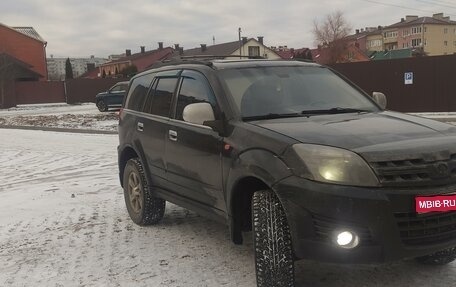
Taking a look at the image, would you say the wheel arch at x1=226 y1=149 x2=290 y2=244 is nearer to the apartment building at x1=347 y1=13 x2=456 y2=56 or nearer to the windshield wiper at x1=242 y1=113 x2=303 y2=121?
the windshield wiper at x1=242 y1=113 x2=303 y2=121

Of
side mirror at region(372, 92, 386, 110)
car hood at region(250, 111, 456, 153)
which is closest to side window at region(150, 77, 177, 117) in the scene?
car hood at region(250, 111, 456, 153)

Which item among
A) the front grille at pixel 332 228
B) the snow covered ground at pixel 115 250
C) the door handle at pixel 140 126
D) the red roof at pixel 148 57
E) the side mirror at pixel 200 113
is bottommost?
the snow covered ground at pixel 115 250

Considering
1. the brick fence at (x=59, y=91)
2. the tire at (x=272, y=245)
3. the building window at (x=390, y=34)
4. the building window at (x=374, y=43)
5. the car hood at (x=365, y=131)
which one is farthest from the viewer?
the building window at (x=374, y=43)

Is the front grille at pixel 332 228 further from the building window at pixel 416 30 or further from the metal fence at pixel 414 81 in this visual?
the building window at pixel 416 30

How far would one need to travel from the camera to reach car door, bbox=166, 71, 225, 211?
418 cm

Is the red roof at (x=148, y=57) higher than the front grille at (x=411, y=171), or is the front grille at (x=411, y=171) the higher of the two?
the red roof at (x=148, y=57)

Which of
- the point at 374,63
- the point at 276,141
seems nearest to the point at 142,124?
the point at 276,141

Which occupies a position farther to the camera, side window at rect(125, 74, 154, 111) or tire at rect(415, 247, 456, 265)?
side window at rect(125, 74, 154, 111)

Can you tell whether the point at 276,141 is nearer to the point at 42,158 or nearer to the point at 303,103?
the point at 303,103

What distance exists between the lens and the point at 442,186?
315 centimetres

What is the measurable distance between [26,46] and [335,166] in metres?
62.9

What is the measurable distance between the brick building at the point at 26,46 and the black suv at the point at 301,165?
188ft

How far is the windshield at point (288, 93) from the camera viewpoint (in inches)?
164

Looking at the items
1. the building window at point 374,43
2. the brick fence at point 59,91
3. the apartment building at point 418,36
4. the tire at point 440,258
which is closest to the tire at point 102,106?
the brick fence at point 59,91
